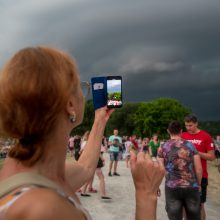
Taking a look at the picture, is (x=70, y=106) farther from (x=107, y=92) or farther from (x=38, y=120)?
(x=107, y=92)

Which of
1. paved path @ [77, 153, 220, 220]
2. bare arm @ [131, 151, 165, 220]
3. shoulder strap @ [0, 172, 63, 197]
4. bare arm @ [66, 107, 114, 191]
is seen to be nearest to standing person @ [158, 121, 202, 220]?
paved path @ [77, 153, 220, 220]

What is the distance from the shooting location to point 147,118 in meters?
98.2

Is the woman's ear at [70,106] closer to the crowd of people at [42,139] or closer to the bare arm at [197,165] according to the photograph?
the crowd of people at [42,139]

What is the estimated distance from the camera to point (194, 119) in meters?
6.96

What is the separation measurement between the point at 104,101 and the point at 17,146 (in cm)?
116

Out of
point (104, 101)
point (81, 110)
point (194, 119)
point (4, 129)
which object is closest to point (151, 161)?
point (81, 110)

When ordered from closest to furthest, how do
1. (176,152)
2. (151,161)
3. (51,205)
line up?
1. (51,205)
2. (151,161)
3. (176,152)

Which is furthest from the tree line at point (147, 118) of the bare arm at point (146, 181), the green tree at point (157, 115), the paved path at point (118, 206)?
the bare arm at point (146, 181)

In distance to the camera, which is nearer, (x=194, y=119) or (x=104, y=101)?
(x=104, y=101)

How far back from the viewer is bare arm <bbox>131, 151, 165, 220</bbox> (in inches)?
67.8

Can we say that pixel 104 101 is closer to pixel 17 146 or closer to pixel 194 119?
pixel 17 146

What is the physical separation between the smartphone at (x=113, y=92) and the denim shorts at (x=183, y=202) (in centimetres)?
372

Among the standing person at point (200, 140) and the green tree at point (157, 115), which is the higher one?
the standing person at point (200, 140)

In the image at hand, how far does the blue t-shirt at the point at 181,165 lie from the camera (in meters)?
6.03
